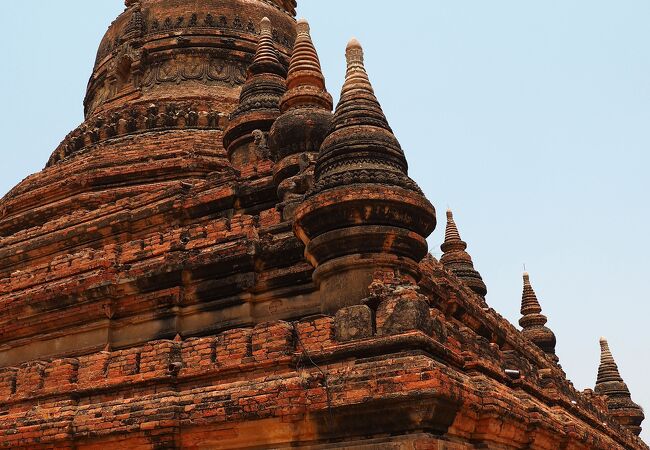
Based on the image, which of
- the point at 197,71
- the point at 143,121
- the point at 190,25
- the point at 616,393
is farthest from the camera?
the point at 616,393

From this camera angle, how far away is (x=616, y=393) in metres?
23.4

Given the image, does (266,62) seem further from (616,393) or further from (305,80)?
(616,393)

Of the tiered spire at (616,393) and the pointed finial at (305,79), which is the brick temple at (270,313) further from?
the tiered spire at (616,393)

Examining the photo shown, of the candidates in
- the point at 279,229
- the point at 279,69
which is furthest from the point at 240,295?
the point at 279,69

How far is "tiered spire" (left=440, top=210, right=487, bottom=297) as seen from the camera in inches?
891

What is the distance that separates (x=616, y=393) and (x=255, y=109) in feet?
50.0

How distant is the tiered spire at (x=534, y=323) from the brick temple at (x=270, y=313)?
6.44 m

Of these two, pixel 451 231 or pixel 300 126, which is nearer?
pixel 300 126

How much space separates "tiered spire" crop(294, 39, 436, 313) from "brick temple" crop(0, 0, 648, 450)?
2 centimetres

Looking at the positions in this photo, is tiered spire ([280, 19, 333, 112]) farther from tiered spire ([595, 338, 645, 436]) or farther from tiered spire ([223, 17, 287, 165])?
tiered spire ([595, 338, 645, 436])

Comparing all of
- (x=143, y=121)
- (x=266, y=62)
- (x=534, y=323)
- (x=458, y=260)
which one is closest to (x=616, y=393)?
(x=534, y=323)

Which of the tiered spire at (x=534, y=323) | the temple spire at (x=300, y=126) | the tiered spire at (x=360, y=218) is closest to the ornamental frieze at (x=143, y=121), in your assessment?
the temple spire at (x=300, y=126)

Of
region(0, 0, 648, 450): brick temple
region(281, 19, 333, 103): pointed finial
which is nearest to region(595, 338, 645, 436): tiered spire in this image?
region(0, 0, 648, 450): brick temple

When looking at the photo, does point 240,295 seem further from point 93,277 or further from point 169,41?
point 169,41
